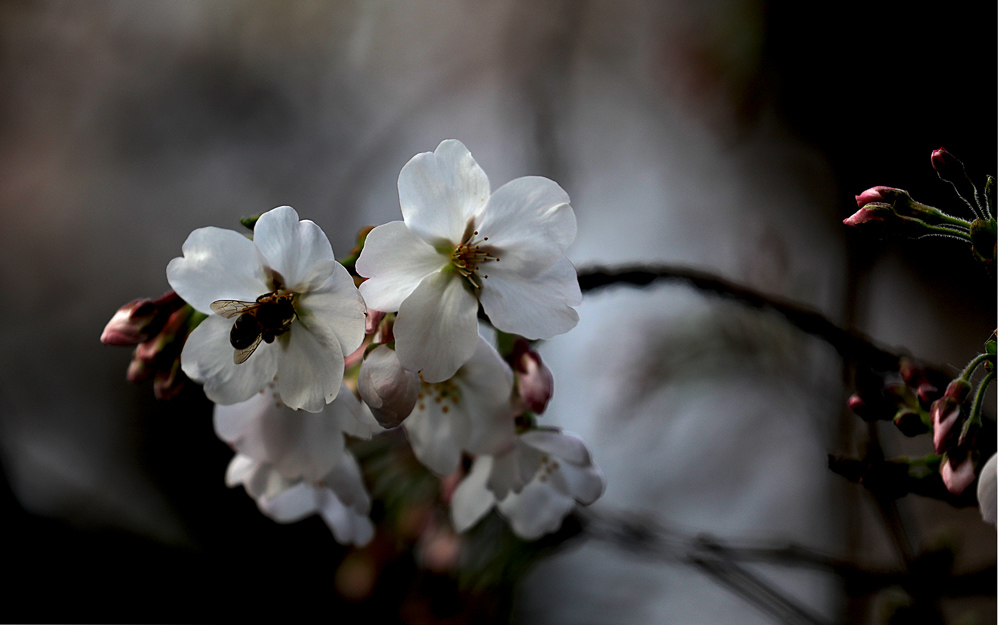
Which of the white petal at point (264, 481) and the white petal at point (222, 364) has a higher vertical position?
the white petal at point (222, 364)

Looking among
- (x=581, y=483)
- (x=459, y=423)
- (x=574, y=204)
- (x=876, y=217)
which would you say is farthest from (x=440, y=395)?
(x=574, y=204)

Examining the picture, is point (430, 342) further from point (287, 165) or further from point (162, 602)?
point (287, 165)

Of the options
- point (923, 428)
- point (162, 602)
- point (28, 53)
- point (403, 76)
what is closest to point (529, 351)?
point (923, 428)

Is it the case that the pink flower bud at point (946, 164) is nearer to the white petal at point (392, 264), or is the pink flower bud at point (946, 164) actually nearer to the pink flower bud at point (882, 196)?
the pink flower bud at point (882, 196)

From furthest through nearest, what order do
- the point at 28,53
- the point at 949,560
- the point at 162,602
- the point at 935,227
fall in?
the point at 28,53 → the point at 162,602 → the point at 949,560 → the point at 935,227

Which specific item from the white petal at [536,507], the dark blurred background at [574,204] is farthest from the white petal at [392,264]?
the dark blurred background at [574,204]

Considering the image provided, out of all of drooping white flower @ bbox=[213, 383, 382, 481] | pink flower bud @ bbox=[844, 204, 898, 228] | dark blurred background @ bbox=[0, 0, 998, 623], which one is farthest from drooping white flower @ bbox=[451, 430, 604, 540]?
dark blurred background @ bbox=[0, 0, 998, 623]

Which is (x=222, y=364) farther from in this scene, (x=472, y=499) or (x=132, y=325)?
(x=472, y=499)
